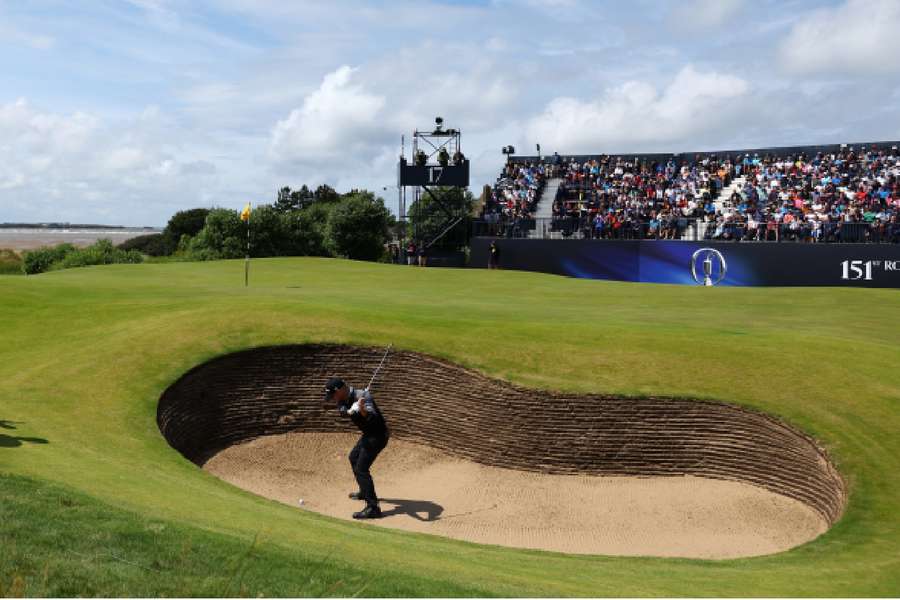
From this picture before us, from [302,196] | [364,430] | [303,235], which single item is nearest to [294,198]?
[302,196]

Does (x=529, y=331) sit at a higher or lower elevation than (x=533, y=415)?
higher

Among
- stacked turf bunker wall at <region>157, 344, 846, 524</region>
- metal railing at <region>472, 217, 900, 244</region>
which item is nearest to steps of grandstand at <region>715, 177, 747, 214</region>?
metal railing at <region>472, 217, 900, 244</region>

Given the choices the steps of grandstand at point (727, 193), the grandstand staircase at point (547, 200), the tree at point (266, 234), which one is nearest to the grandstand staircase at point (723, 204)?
the steps of grandstand at point (727, 193)

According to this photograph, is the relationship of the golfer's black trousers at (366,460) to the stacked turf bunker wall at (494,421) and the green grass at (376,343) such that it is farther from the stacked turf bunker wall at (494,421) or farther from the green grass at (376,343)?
the stacked turf bunker wall at (494,421)

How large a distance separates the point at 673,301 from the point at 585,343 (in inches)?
545

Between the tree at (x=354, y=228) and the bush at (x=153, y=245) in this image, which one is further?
the bush at (x=153, y=245)

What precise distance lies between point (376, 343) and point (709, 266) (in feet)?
105

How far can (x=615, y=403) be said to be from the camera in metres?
18.6

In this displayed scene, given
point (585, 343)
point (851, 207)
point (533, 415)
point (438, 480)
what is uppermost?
point (851, 207)

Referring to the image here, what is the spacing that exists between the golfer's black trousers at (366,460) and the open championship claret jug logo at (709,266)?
3601 centimetres

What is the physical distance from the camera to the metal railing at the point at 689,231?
1750 inches

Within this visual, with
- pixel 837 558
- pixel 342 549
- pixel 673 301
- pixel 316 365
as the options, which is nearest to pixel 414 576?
pixel 342 549

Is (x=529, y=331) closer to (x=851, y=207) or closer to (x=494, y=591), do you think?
(x=494, y=591)

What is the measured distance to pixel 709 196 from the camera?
56.2 meters
